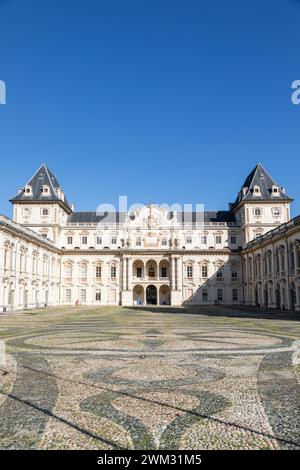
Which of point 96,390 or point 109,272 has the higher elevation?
point 109,272

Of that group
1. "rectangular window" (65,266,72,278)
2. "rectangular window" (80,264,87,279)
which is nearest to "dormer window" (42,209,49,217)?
"rectangular window" (65,266,72,278)

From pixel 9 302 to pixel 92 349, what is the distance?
35.1m

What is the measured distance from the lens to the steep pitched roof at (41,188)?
6850cm

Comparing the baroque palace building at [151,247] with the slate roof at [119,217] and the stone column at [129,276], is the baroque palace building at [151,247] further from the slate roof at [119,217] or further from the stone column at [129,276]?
the slate roof at [119,217]

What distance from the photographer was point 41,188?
70.3 m

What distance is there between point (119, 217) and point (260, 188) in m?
27.8

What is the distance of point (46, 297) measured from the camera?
6178 cm

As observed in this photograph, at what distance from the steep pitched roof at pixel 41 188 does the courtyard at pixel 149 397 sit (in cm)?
5590

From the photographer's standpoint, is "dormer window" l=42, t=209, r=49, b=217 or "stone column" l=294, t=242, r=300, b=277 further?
"dormer window" l=42, t=209, r=49, b=217

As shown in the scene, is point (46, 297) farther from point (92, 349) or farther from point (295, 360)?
point (295, 360)

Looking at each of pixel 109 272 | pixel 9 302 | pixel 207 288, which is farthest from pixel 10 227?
pixel 207 288

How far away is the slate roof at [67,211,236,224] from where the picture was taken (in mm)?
75812

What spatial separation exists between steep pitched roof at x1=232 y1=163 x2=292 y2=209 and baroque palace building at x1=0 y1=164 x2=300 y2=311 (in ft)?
0.60

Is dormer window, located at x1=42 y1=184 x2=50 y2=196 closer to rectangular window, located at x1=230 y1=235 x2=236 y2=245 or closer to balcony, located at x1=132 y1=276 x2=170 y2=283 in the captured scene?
balcony, located at x1=132 y1=276 x2=170 y2=283
